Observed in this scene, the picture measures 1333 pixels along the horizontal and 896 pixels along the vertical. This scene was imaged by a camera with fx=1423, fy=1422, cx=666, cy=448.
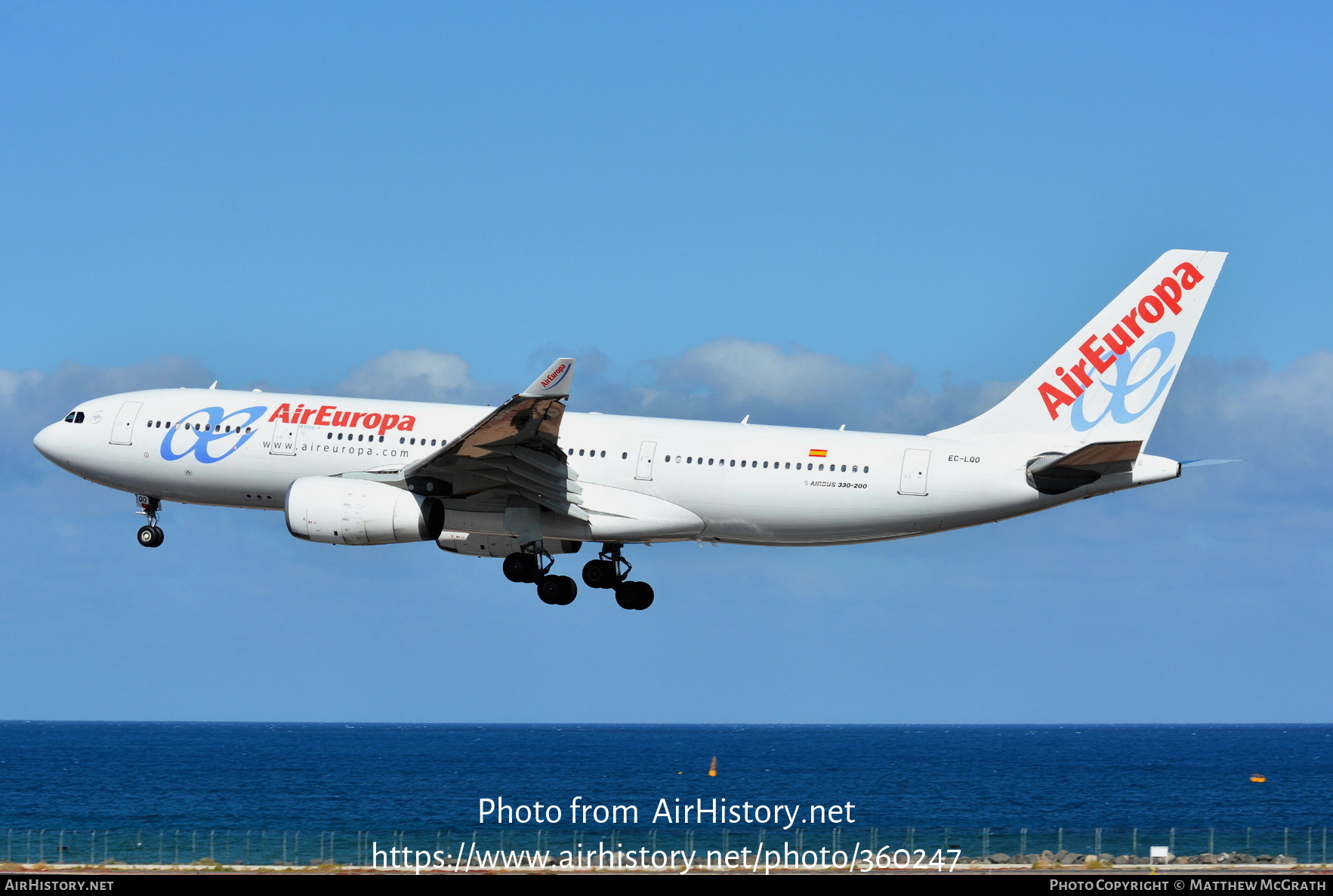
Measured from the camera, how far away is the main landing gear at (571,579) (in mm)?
40469

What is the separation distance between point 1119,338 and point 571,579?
1651cm

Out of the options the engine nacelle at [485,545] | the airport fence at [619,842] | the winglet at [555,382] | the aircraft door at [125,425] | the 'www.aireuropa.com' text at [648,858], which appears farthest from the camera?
the airport fence at [619,842]

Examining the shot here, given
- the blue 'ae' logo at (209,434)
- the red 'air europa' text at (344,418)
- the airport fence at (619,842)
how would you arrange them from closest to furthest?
1. the red 'air europa' text at (344,418)
2. the blue 'ae' logo at (209,434)
3. the airport fence at (619,842)

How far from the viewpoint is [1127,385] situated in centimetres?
3744

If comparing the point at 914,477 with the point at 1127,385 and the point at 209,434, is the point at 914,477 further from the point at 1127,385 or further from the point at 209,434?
the point at 209,434

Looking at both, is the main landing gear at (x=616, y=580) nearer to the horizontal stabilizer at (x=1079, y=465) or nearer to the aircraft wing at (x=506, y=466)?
the aircraft wing at (x=506, y=466)

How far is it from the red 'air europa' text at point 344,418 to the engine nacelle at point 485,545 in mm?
3568

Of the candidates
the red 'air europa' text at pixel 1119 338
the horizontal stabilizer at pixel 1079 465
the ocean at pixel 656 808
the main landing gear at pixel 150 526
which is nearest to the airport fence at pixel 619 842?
the ocean at pixel 656 808

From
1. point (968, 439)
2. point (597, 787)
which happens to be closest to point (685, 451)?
point (968, 439)

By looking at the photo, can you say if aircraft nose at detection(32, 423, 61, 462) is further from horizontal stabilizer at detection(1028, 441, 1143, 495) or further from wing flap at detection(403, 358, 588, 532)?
horizontal stabilizer at detection(1028, 441, 1143, 495)

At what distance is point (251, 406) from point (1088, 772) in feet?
576

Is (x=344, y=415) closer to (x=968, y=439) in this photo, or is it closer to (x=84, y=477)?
(x=84, y=477)
